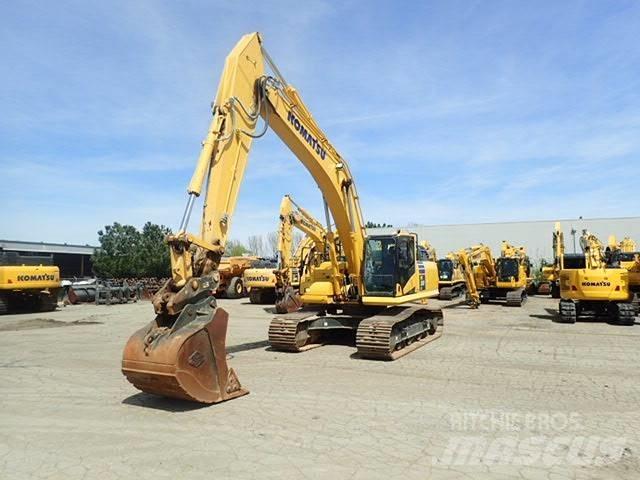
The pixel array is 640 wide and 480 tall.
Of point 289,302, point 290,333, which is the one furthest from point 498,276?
point 290,333

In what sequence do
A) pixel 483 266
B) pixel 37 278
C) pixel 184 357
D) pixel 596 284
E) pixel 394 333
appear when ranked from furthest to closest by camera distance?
pixel 483 266
pixel 37 278
pixel 596 284
pixel 394 333
pixel 184 357

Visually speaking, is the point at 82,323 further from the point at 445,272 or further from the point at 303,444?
the point at 445,272

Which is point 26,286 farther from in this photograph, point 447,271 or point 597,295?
point 597,295

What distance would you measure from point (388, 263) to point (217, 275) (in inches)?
198

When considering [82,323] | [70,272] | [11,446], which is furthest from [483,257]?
[70,272]

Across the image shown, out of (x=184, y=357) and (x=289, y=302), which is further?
(x=289, y=302)

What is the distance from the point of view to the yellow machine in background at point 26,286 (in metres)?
20.0

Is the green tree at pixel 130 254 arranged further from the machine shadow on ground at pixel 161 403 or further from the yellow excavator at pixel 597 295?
the machine shadow on ground at pixel 161 403

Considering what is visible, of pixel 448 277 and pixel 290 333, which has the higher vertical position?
pixel 448 277

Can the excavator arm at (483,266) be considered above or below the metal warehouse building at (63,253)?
below

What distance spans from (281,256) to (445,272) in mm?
10334

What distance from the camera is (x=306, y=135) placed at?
1045cm

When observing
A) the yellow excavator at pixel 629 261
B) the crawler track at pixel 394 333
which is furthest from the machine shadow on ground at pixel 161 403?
the yellow excavator at pixel 629 261

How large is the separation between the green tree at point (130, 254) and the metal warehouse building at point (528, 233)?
58.4 feet
